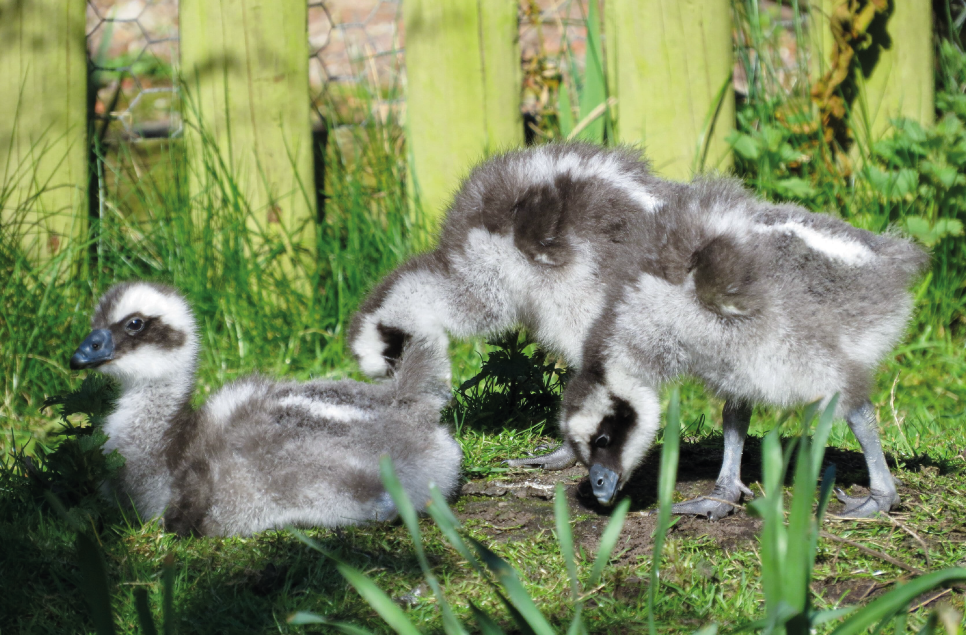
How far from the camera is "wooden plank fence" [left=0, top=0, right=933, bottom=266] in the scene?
17.0 ft

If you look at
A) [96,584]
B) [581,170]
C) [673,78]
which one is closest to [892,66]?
[673,78]

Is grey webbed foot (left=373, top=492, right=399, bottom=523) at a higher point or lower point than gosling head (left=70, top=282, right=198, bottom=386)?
lower

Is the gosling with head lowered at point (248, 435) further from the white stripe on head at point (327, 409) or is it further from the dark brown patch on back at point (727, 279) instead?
the dark brown patch on back at point (727, 279)

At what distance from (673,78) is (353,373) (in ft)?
8.11

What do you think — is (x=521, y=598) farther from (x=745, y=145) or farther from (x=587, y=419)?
(x=745, y=145)

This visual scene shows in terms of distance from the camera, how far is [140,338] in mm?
3645

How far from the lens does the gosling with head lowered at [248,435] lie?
3342mm

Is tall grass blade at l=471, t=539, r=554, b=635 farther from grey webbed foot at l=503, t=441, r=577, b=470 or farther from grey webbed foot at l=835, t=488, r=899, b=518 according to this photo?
grey webbed foot at l=503, t=441, r=577, b=470

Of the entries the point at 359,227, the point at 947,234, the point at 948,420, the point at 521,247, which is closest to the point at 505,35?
the point at 359,227

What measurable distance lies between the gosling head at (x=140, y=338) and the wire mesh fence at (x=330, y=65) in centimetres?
218

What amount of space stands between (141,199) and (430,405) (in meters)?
2.88

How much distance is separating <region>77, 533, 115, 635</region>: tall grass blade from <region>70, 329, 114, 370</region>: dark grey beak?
1.68m

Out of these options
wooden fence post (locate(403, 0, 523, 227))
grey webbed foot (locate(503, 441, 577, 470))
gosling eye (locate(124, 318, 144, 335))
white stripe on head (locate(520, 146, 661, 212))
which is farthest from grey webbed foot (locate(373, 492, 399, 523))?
wooden fence post (locate(403, 0, 523, 227))

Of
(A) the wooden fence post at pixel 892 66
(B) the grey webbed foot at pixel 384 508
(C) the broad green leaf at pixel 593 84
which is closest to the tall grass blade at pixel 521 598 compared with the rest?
(B) the grey webbed foot at pixel 384 508
